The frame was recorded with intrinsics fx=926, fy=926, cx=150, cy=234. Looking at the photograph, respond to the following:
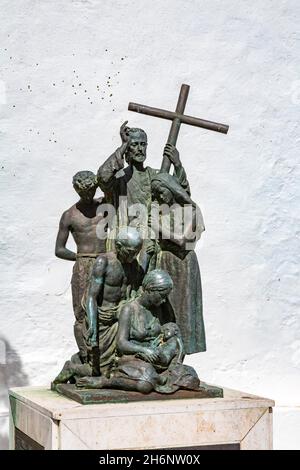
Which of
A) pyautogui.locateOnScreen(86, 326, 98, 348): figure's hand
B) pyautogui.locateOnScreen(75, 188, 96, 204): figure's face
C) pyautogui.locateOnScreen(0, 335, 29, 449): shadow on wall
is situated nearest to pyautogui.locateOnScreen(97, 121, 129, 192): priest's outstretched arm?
pyautogui.locateOnScreen(75, 188, 96, 204): figure's face

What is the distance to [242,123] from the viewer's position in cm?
692

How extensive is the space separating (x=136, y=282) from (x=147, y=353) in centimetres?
39

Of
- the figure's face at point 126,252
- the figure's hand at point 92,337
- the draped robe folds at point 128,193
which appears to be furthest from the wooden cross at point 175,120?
the figure's hand at point 92,337

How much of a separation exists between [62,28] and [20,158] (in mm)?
985

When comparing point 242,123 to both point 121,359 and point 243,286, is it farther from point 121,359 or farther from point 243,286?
point 121,359

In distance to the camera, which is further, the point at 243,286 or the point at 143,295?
the point at 243,286

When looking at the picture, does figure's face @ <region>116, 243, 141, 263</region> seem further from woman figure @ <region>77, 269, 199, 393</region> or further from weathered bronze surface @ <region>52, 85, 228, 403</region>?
woman figure @ <region>77, 269, 199, 393</region>

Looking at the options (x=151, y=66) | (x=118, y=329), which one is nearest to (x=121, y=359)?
(x=118, y=329)

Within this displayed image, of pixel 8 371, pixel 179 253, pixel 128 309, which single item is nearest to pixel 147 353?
pixel 128 309

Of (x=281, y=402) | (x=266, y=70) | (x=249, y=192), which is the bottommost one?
(x=281, y=402)

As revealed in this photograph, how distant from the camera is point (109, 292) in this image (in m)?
4.32

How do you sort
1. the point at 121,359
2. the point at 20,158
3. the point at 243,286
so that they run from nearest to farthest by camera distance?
the point at 121,359
the point at 20,158
the point at 243,286

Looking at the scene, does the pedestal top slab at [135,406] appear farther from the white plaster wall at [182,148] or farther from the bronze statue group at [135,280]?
the white plaster wall at [182,148]

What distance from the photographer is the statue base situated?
4.00 metres
